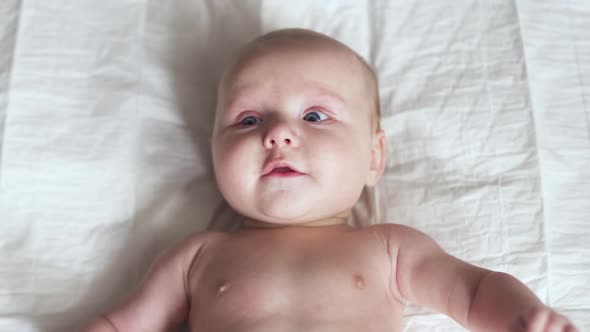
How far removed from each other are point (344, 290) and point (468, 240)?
276 millimetres

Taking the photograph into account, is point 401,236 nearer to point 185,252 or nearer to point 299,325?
point 299,325

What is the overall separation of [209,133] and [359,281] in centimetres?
46

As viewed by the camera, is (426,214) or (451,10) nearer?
(426,214)

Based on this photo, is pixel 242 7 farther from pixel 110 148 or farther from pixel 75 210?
pixel 75 210

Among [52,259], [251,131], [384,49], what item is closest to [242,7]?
[384,49]

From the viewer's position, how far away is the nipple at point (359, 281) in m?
1.01

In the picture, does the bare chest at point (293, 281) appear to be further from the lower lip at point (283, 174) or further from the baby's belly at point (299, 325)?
the lower lip at point (283, 174)

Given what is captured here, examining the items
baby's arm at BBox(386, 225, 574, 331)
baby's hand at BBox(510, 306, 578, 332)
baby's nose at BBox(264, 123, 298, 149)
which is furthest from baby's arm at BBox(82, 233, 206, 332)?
baby's hand at BBox(510, 306, 578, 332)

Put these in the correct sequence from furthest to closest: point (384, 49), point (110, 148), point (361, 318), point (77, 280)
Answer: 1. point (384, 49)
2. point (110, 148)
3. point (77, 280)
4. point (361, 318)

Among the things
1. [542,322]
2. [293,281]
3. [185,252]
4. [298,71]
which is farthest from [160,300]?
[542,322]

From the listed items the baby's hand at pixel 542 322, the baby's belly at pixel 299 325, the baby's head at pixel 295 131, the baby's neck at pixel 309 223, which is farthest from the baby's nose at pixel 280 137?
the baby's hand at pixel 542 322

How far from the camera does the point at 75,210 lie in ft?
3.84

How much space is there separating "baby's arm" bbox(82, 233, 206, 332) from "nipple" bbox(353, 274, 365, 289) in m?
0.27

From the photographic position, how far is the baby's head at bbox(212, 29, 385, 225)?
3.33 feet
